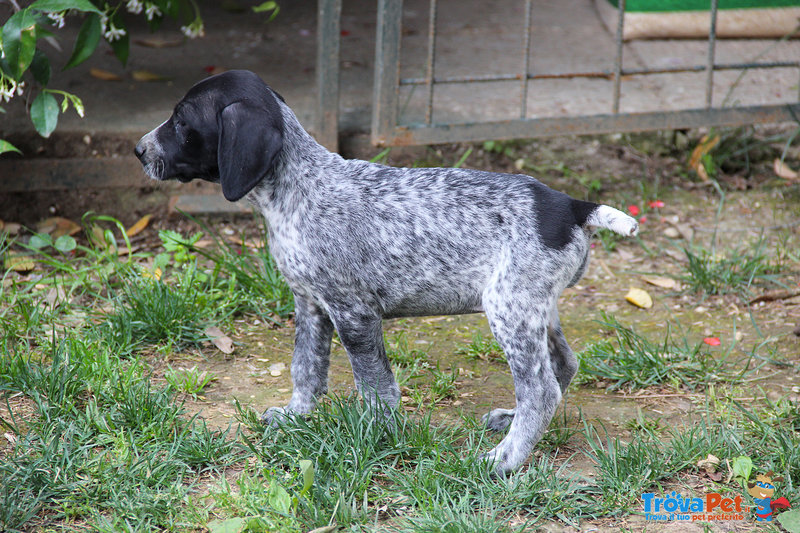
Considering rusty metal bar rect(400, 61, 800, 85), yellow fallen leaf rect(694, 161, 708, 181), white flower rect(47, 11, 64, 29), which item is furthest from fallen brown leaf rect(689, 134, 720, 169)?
white flower rect(47, 11, 64, 29)

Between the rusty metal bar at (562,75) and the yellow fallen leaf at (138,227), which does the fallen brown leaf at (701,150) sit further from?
the yellow fallen leaf at (138,227)

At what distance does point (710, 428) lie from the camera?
3.49 meters

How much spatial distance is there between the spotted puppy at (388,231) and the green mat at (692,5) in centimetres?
439

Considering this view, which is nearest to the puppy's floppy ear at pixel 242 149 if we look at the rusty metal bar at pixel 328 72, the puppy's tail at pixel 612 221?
the puppy's tail at pixel 612 221

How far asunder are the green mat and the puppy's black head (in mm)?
4686

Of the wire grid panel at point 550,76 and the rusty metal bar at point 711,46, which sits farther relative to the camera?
the rusty metal bar at point 711,46

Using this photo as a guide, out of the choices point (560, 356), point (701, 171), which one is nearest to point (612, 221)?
point (560, 356)

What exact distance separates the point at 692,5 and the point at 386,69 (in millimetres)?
3194

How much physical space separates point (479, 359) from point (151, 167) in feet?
6.01

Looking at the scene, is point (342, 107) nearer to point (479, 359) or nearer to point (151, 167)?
point (479, 359)

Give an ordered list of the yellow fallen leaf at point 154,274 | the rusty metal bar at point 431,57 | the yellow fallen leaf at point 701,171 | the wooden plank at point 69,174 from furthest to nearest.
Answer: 1. the yellow fallen leaf at point 701,171
2. the wooden plank at point 69,174
3. the rusty metal bar at point 431,57
4. the yellow fallen leaf at point 154,274

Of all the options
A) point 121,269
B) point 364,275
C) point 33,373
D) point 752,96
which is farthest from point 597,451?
point 752,96

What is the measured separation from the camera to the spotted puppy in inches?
124

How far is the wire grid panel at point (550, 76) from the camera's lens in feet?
17.6
